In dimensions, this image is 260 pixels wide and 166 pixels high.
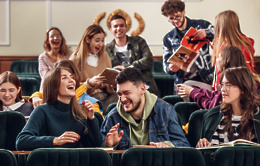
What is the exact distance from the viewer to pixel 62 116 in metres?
3.09

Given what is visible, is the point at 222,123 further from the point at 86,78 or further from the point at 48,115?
the point at 86,78

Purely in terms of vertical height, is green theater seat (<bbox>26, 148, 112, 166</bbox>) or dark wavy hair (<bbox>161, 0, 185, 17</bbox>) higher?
dark wavy hair (<bbox>161, 0, 185, 17</bbox>)

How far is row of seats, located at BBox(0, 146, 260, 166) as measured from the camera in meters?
2.56

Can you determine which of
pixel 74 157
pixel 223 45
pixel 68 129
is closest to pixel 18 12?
pixel 223 45

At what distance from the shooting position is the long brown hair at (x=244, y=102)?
3080 millimetres

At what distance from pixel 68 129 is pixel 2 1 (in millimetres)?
5253

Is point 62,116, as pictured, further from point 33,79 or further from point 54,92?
point 33,79

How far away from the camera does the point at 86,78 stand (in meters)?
4.64

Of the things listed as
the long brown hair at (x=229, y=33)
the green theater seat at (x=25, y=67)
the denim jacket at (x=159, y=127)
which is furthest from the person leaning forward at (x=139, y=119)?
the green theater seat at (x=25, y=67)

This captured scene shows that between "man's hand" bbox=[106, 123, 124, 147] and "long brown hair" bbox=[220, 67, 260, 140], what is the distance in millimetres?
697

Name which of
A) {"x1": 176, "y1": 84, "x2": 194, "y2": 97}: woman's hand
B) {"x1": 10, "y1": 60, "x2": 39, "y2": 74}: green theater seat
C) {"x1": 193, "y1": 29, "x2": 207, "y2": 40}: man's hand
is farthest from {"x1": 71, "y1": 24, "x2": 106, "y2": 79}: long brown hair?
{"x1": 10, "y1": 60, "x2": 39, "y2": 74}: green theater seat

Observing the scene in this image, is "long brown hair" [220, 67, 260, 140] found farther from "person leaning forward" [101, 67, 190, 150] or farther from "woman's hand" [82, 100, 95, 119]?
"woman's hand" [82, 100, 95, 119]

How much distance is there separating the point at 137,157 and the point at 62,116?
692mm

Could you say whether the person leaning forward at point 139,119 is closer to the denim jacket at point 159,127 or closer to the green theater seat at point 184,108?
the denim jacket at point 159,127
